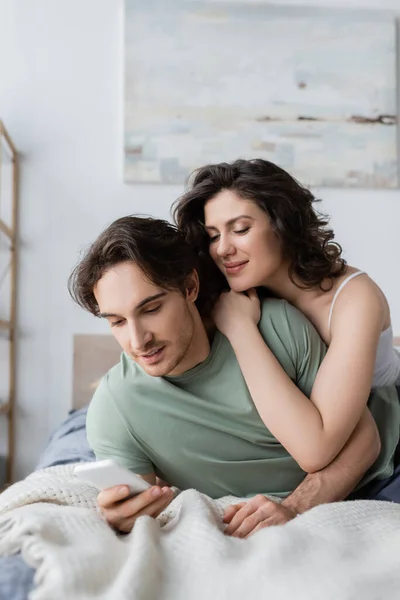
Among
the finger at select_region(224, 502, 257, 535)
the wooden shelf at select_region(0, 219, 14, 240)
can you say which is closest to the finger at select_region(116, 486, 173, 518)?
the finger at select_region(224, 502, 257, 535)

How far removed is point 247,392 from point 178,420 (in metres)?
0.15

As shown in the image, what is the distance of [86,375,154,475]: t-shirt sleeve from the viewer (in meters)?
1.39

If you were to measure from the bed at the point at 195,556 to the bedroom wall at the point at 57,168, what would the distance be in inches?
79.9

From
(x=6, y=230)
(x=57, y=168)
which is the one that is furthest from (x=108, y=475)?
(x=57, y=168)

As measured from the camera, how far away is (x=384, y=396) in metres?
1.60

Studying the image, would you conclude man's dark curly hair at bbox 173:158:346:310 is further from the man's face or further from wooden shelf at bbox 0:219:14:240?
wooden shelf at bbox 0:219:14:240

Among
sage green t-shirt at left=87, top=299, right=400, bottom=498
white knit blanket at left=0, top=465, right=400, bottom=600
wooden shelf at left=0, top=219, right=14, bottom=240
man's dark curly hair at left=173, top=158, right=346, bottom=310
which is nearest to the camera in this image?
white knit blanket at left=0, top=465, right=400, bottom=600

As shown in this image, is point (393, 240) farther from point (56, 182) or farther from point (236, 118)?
point (56, 182)

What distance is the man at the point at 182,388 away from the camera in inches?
50.8

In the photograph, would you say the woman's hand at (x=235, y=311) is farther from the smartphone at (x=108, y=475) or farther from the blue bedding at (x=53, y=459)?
the blue bedding at (x=53, y=459)

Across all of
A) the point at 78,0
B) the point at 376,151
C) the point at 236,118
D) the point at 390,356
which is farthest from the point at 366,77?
the point at 390,356

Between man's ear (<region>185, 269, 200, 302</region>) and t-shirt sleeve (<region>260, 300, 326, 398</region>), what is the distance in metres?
0.15

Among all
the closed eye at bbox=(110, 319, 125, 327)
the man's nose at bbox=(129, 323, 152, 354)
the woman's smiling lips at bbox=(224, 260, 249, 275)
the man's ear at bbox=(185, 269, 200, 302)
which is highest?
the woman's smiling lips at bbox=(224, 260, 249, 275)

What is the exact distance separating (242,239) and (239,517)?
0.59 metres
